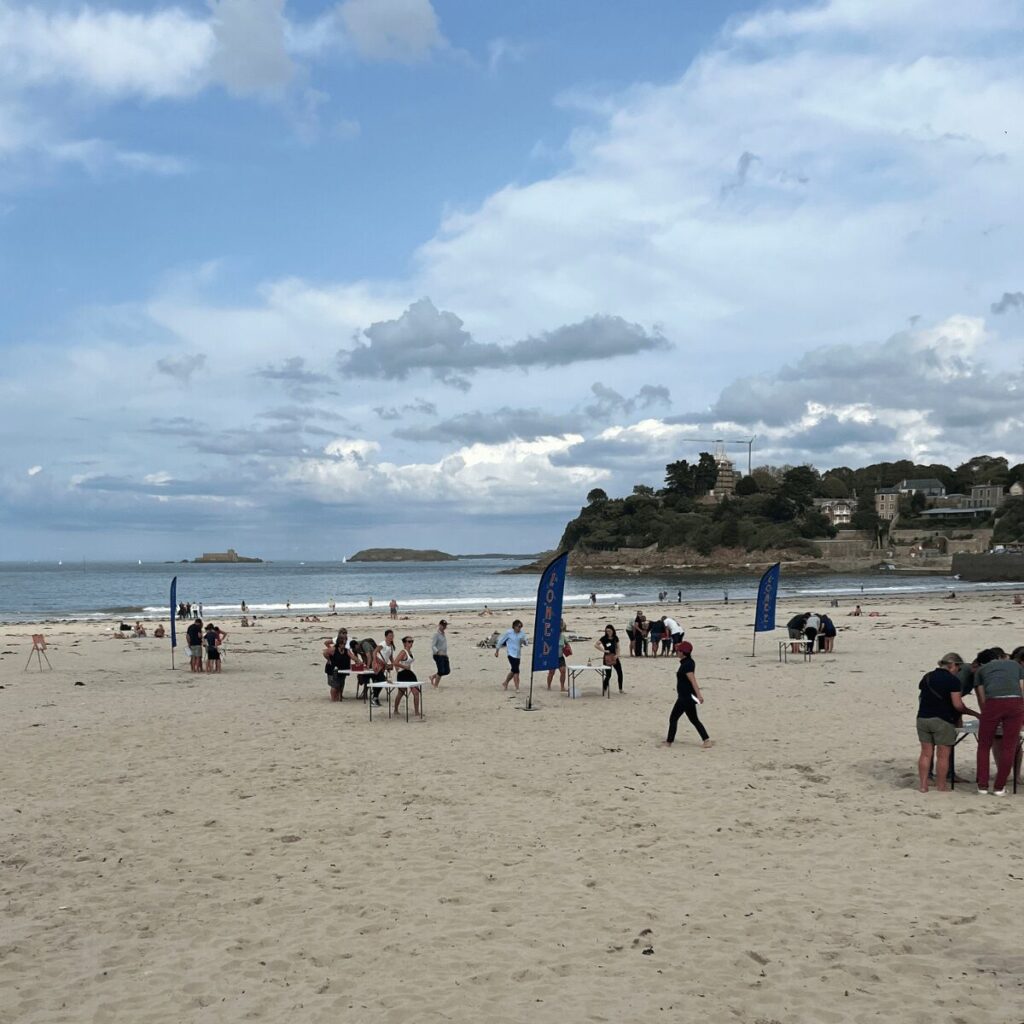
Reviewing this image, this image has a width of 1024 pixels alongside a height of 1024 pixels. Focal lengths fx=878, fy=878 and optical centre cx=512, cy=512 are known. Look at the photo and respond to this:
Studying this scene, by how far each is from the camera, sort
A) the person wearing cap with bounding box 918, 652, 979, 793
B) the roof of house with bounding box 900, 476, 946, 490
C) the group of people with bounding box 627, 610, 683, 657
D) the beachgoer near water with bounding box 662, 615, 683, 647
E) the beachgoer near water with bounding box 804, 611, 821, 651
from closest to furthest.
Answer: the person wearing cap with bounding box 918, 652, 979, 793 < the beachgoer near water with bounding box 662, 615, 683, 647 < the beachgoer near water with bounding box 804, 611, 821, 651 < the group of people with bounding box 627, 610, 683, 657 < the roof of house with bounding box 900, 476, 946, 490

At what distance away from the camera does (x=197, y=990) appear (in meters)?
4.81

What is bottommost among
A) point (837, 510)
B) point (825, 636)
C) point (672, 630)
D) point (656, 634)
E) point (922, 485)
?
point (825, 636)

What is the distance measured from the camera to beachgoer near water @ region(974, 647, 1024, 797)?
831cm

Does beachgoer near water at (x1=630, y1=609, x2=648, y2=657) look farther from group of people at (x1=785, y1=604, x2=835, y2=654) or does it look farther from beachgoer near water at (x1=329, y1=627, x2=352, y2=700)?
beachgoer near water at (x1=329, y1=627, x2=352, y2=700)

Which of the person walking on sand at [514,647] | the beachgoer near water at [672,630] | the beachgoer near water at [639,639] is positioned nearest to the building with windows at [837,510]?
the beachgoer near water at [639,639]

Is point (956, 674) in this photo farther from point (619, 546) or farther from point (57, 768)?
point (619, 546)

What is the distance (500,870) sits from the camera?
6.65m

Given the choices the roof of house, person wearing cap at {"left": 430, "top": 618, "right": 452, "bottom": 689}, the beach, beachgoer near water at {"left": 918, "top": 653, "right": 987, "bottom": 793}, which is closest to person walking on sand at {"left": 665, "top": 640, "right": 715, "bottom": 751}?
the beach

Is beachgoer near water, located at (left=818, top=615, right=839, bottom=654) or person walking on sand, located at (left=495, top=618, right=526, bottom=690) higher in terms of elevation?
→ person walking on sand, located at (left=495, top=618, right=526, bottom=690)

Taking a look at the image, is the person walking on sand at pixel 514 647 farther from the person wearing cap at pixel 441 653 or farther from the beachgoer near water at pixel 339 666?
the beachgoer near water at pixel 339 666

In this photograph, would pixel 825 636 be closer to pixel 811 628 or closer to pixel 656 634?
pixel 811 628

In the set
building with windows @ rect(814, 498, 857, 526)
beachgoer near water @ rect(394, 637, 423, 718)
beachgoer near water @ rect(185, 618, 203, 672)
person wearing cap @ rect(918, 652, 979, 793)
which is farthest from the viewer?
building with windows @ rect(814, 498, 857, 526)

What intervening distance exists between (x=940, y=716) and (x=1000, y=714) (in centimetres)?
52

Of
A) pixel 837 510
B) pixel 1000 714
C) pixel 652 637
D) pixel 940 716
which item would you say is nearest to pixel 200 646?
pixel 652 637
